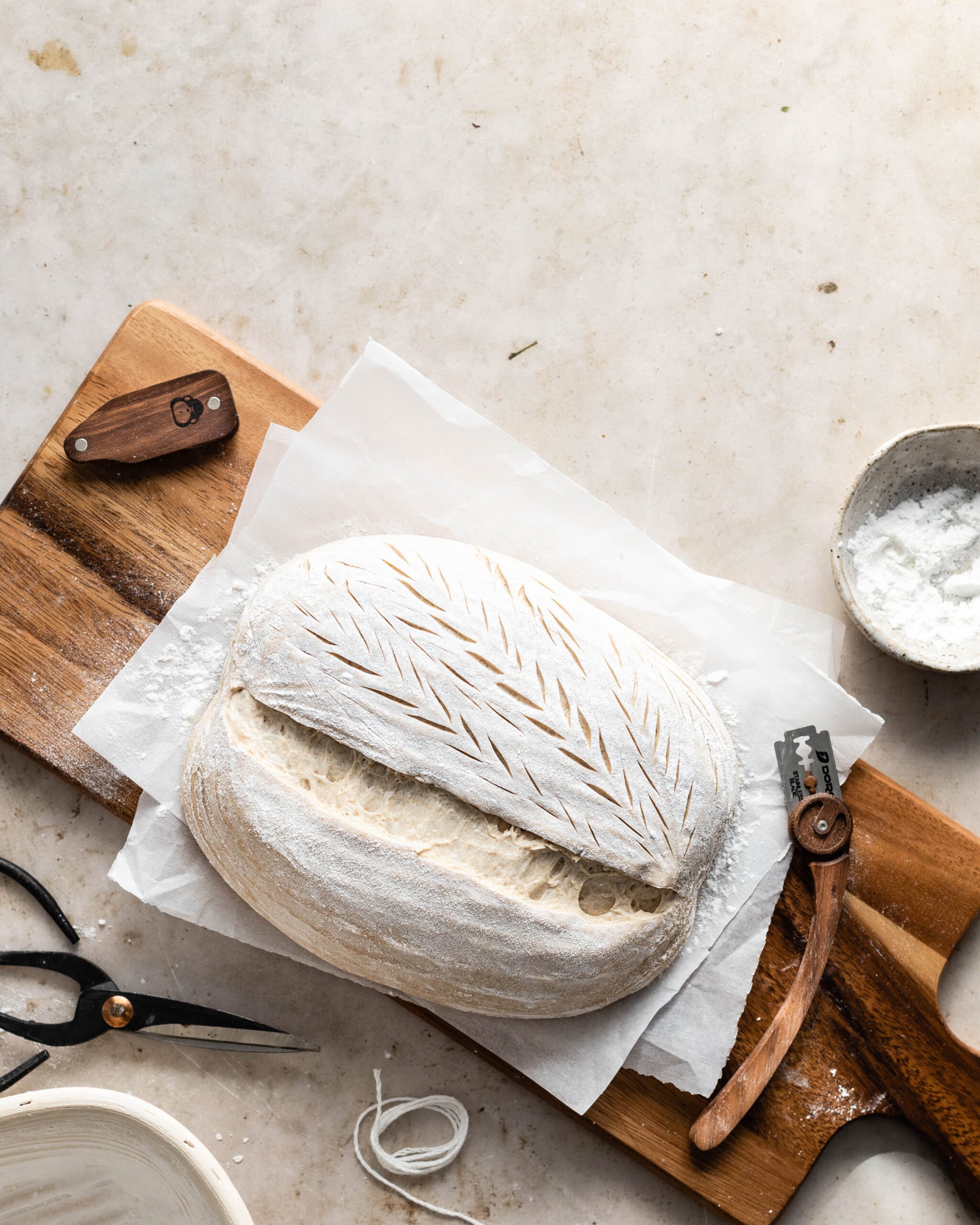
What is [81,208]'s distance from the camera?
1760 millimetres

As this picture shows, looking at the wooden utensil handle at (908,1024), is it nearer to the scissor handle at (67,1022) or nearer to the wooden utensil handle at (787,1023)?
the wooden utensil handle at (787,1023)

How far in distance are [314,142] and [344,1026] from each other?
177 cm

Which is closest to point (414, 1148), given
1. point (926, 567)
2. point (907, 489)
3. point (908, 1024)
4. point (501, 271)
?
point (908, 1024)

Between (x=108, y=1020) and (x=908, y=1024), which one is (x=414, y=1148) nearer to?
(x=108, y=1020)

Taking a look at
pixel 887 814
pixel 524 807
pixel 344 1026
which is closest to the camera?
pixel 524 807

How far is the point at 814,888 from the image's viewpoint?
1542 millimetres

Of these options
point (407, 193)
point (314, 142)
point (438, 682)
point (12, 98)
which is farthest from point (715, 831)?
point (12, 98)

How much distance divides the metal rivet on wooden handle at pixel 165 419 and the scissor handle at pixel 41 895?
800mm

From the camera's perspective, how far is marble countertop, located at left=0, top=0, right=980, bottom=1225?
1.69 metres

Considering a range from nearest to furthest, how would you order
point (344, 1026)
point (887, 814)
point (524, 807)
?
point (524, 807)
point (887, 814)
point (344, 1026)

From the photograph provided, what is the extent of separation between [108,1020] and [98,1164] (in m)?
0.24

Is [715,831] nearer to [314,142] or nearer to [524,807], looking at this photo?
[524,807]

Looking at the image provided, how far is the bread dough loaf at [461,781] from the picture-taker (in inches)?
53.7

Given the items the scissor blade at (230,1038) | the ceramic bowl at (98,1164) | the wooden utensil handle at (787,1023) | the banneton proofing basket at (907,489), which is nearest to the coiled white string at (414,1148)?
the scissor blade at (230,1038)
